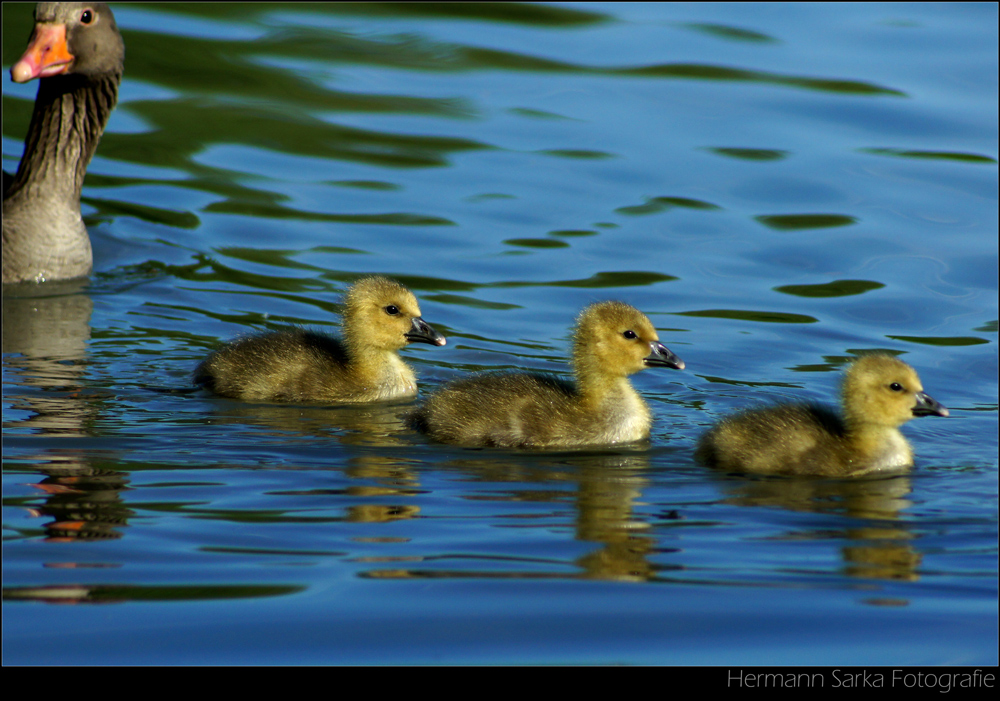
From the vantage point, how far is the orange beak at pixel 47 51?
11836 mm

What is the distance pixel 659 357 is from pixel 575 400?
0.54 metres

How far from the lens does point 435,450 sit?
7.99 metres

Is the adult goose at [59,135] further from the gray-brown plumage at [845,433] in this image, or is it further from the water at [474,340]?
the gray-brown plumage at [845,433]

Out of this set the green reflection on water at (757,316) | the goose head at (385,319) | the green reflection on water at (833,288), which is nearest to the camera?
the goose head at (385,319)

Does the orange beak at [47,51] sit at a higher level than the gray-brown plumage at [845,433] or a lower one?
higher

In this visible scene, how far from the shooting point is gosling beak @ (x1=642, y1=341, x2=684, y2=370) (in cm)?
831

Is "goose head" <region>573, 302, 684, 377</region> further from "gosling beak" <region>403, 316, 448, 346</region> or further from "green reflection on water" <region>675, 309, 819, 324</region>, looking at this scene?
"green reflection on water" <region>675, 309, 819, 324</region>

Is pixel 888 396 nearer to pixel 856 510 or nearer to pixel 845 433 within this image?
pixel 845 433

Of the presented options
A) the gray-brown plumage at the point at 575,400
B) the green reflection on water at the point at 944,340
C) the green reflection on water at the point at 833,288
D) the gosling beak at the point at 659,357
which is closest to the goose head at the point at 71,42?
the gray-brown plumage at the point at 575,400

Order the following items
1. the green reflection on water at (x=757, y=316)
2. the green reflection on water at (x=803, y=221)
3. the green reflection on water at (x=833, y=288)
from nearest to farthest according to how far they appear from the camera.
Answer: the green reflection on water at (x=757, y=316) → the green reflection on water at (x=833, y=288) → the green reflection on water at (x=803, y=221)

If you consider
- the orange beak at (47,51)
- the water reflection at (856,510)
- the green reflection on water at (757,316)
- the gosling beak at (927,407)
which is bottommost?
the water reflection at (856,510)

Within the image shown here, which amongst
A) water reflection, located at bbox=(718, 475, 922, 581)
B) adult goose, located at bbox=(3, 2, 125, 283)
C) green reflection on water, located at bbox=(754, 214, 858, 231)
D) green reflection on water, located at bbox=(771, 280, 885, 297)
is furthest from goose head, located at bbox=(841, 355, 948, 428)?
adult goose, located at bbox=(3, 2, 125, 283)

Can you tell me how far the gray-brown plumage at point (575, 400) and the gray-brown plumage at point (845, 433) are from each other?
629 millimetres

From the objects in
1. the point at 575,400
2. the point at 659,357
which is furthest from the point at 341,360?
the point at 659,357
